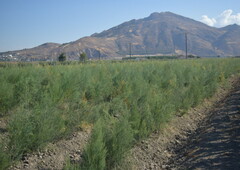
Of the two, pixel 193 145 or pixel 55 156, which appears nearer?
pixel 55 156

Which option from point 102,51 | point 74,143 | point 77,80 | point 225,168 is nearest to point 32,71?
point 77,80

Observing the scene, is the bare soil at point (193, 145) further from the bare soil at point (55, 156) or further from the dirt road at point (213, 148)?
the bare soil at point (55, 156)

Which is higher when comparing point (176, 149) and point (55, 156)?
point (55, 156)

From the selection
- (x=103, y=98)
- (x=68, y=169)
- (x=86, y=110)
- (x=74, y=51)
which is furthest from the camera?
(x=74, y=51)

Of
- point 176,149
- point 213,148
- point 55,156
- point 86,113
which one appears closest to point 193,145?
point 176,149

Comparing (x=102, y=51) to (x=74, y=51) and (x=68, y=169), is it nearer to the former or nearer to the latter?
(x=74, y=51)

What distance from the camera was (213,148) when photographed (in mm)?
6664

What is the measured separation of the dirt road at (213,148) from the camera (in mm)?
5869

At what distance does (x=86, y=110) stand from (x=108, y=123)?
1475 millimetres

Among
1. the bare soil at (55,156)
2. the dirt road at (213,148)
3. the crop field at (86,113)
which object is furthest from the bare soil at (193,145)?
the bare soil at (55,156)

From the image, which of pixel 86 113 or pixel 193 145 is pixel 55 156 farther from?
pixel 193 145

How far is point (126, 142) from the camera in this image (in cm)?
545

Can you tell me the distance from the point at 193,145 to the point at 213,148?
59 cm

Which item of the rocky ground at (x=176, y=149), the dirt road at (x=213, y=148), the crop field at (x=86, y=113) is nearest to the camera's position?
the crop field at (x=86, y=113)
